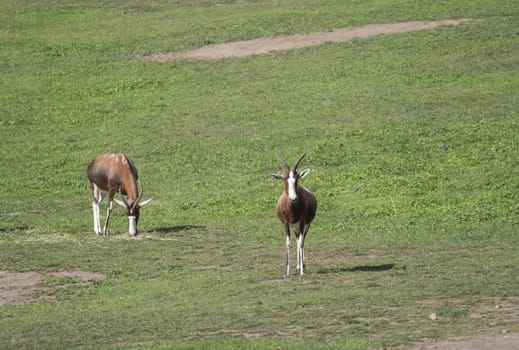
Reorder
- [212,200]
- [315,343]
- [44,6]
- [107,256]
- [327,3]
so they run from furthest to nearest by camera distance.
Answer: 1. [44,6]
2. [327,3]
3. [212,200]
4. [107,256]
5. [315,343]

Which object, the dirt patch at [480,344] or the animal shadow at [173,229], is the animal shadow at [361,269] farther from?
the animal shadow at [173,229]

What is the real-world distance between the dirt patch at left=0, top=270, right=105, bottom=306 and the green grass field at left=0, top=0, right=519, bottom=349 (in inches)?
13.5

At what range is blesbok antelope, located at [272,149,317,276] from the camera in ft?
73.0

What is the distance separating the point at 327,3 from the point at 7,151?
1795cm

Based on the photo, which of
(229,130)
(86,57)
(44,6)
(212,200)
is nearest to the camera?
(212,200)

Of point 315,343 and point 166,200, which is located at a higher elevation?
point 166,200

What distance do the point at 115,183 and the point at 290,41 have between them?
18.8 metres

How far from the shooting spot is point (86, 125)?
133 feet

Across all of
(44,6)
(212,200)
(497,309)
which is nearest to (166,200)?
(212,200)

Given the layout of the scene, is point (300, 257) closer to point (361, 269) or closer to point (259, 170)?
point (361, 269)

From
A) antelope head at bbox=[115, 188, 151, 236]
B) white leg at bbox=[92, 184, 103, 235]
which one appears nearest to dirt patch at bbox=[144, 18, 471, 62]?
white leg at bbox=[92, 184, 103, 235]

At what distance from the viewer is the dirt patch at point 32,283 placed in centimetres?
2227

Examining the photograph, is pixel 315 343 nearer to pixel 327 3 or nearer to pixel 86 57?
pixel 86 57

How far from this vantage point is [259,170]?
34781mm
